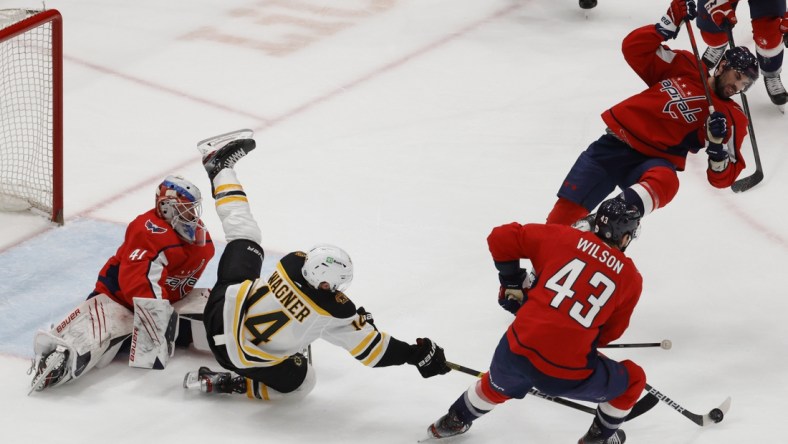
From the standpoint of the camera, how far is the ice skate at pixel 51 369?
3.95 metres

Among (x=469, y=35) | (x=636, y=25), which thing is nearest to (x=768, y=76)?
(x=636, y=25)

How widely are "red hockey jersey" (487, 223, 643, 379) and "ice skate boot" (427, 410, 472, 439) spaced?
1.18 feet

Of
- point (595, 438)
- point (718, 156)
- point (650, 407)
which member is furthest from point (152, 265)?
point (718, 156)

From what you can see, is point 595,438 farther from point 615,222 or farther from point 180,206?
point 180,206

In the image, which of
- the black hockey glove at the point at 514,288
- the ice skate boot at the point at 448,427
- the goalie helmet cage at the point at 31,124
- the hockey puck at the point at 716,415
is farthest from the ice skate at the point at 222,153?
the hockey puck at the point at 716,415

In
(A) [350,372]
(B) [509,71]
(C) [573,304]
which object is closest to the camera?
(C) [573,304]

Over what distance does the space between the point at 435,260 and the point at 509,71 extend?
208cm

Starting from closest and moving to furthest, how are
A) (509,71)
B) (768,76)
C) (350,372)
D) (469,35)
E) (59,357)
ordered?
(59,357) → (350,372) → (768,76) → (509,71) → (469,35)

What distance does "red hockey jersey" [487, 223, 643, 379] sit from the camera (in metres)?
3.48

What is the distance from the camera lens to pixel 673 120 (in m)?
4.37

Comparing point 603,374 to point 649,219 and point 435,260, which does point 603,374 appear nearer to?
point 435,260

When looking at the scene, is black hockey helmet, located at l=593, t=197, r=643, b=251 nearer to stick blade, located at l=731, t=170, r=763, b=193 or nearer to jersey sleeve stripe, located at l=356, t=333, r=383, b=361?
jersey sleeve stripe, located at l=356, t=333, r=383, b=361

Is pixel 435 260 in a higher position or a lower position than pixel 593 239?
lower

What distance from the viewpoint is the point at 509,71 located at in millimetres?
6699
